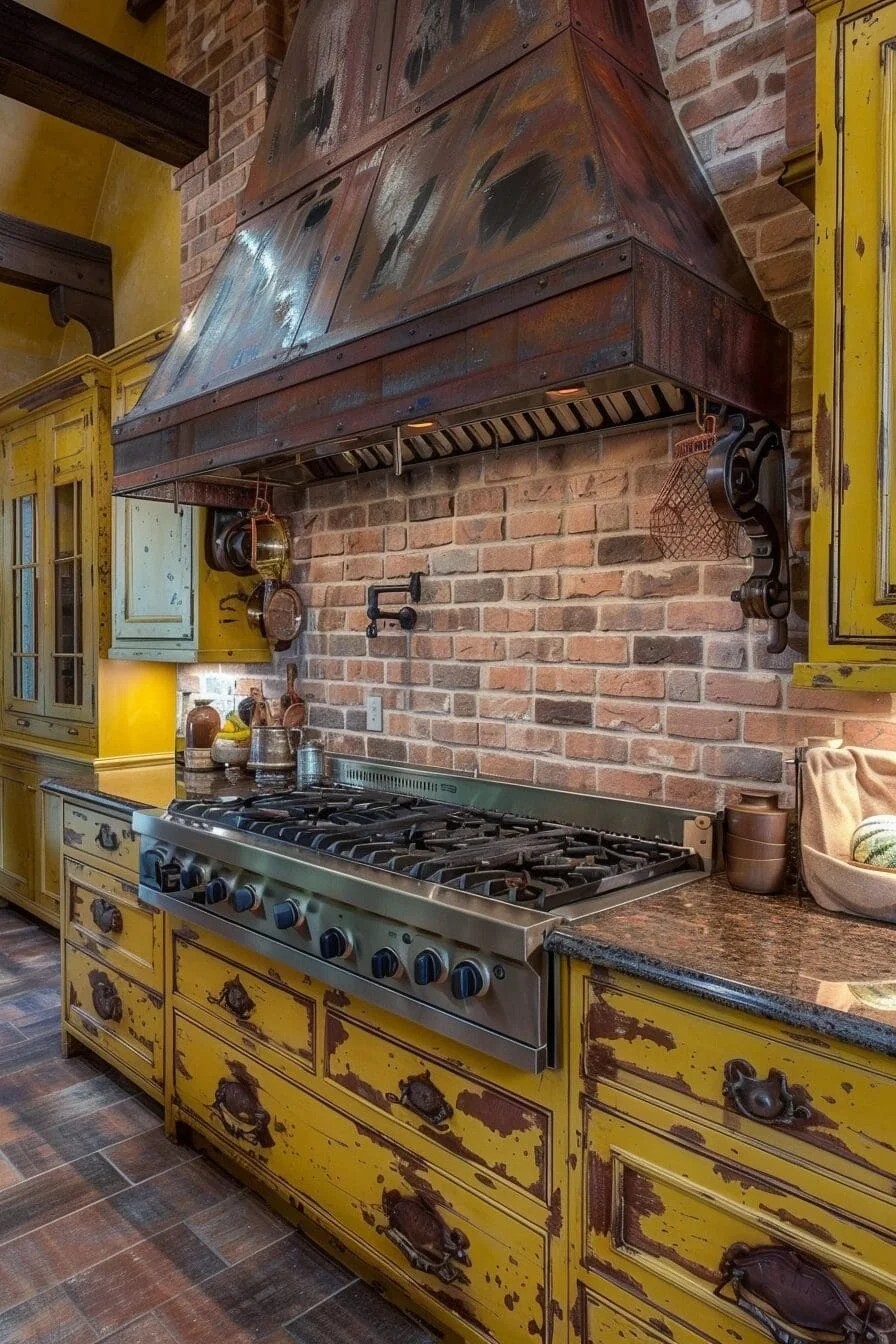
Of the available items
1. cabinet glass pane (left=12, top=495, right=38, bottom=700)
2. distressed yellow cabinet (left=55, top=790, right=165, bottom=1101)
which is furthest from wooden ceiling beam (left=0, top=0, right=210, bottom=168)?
distressed yellow cabinet (left=55, top=790, right=165, bottom=1101)

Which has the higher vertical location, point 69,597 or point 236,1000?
point 69,597

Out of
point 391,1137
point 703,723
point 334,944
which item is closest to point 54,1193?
point 391,1137

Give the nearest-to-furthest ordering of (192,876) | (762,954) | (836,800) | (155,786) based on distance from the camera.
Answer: (762,954) → (836,800) → (192,876) → (155,786)

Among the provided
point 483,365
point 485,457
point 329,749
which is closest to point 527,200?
point 483,365

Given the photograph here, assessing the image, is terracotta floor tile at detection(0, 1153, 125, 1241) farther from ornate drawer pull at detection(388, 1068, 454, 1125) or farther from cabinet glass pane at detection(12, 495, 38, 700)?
cabinet glass pane at detection(12, 495, 38, 700)

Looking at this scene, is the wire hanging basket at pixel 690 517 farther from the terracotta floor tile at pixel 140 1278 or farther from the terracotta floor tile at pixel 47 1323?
the terracotta floor tile at pixel 47 1323

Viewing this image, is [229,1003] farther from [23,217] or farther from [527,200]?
[23,217]

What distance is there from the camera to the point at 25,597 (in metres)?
4.19

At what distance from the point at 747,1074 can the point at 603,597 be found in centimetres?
117

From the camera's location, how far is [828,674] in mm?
1381

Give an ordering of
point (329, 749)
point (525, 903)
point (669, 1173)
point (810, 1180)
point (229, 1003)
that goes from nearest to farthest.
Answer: point (810, 1180) < point (669, 1173) < point (525, 903) < point (229, 1003) < point (329, 749)

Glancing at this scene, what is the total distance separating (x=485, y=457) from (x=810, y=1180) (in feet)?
5.82

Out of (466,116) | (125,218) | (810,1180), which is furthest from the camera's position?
(125,218)

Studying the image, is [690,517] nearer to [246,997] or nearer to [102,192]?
[246,997]
